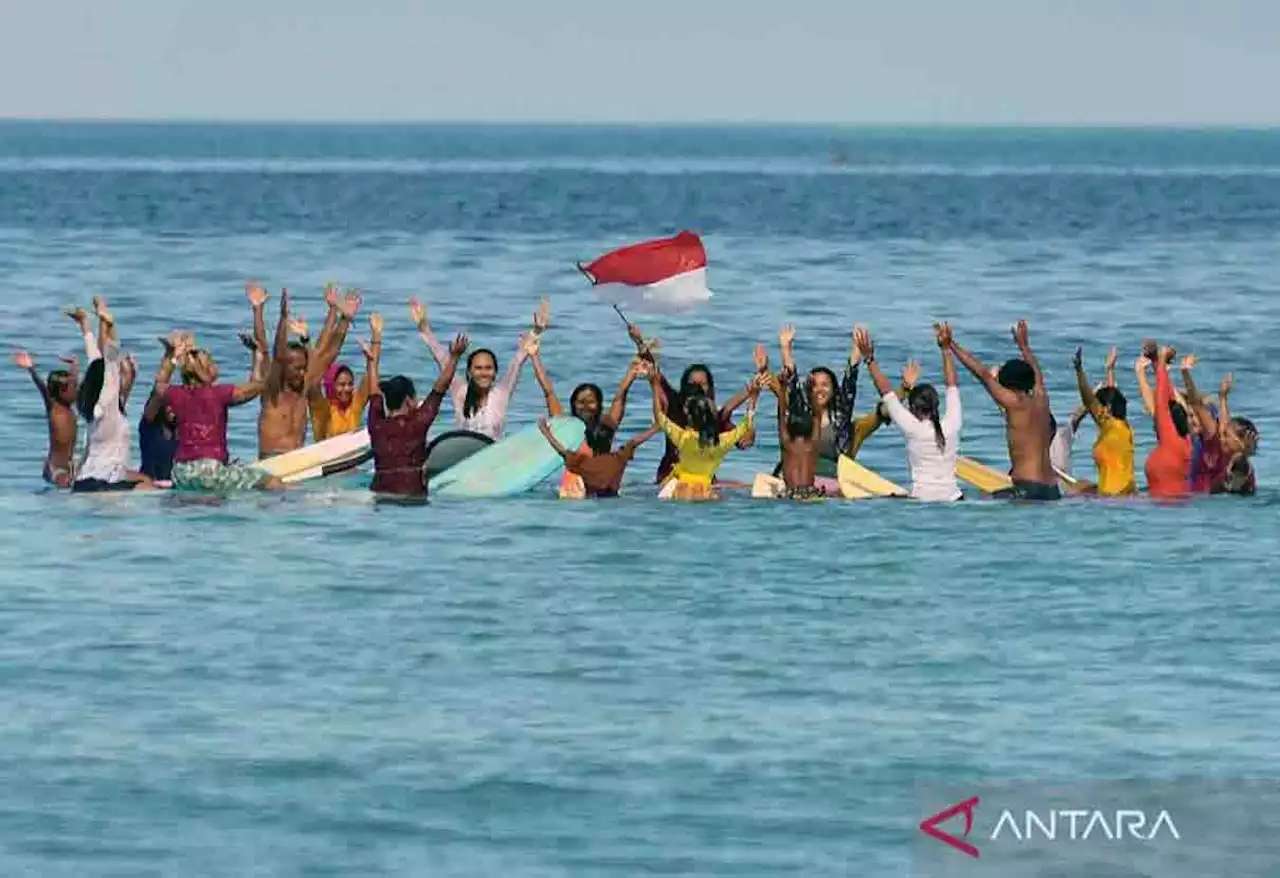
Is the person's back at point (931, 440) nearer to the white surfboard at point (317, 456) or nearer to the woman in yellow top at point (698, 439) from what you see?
the woman in yellow top at point (698, 439)

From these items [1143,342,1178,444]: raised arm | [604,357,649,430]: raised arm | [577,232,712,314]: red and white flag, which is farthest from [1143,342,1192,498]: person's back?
[577,232,712,314]: red and white flag

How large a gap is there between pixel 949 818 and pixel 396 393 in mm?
11288

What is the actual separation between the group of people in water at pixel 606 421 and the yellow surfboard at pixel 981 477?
0.68ft

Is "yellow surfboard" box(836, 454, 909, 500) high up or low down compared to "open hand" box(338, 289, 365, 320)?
down

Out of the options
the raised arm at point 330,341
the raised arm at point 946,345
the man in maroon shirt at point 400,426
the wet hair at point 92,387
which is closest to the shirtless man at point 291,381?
the raised arm at point 330,341

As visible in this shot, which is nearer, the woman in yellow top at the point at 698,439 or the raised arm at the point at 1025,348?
the raised arm at the point at 1025,348

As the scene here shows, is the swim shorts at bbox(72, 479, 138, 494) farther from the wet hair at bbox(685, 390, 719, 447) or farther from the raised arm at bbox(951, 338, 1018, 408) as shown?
the raised arm at bbox(951, 338, 1018, 408)

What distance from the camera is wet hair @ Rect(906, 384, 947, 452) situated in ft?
95.5

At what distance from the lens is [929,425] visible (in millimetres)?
29375

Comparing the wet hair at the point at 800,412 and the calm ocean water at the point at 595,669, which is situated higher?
the wet hair at the point at 800,412

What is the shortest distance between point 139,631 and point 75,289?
44515 mm

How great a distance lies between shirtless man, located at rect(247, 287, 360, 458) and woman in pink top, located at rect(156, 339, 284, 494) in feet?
0.89

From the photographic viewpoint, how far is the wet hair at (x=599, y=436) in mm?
29880

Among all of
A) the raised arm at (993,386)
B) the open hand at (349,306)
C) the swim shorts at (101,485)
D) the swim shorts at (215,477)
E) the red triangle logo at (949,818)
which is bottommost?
the swim shorts at (101,485)
